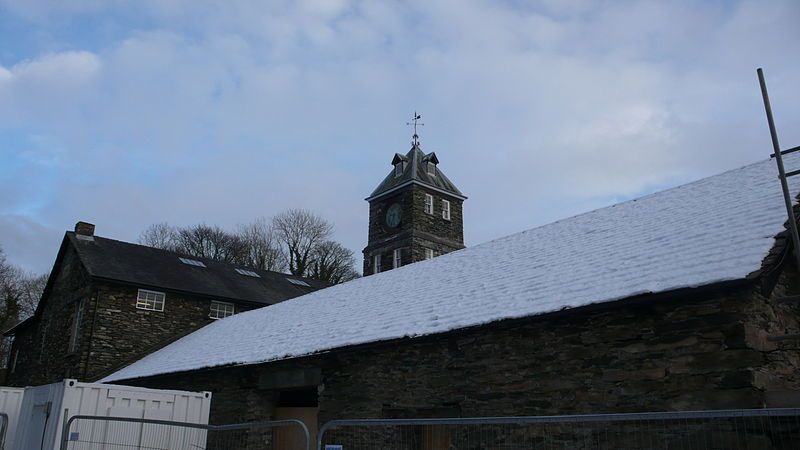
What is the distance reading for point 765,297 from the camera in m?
7.25

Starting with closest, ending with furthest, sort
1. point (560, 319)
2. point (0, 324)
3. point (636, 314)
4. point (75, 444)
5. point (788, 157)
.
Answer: point (636, 314), point (560, 319), point (75, 444), point (788, 157), point (0, 324)

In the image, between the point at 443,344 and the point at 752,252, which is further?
the point at 443,344

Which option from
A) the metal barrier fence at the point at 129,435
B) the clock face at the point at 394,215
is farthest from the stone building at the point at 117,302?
the metal barrier fence at the point at 129,435

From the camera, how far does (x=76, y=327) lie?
22125 mm

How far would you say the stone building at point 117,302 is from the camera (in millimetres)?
21188

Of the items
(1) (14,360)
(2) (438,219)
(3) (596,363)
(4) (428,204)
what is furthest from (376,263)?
(3) (596,363)

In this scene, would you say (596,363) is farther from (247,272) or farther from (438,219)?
(247,272)

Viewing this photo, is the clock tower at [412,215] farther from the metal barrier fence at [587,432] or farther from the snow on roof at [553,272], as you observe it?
the metal barrier fence at [587,432]

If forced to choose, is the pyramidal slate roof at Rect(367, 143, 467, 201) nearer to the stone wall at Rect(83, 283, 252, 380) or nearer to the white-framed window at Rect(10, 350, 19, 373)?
the stone wall at Rect(83, 283, 252, 380)

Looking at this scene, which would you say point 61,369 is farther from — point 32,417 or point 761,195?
point 761,195

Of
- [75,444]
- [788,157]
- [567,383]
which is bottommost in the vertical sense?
[75,444]

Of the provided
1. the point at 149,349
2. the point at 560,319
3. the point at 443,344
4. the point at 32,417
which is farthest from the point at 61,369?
the point at 560,319

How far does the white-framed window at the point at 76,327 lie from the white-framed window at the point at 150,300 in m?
1.98

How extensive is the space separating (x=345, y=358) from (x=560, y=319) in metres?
4.68
